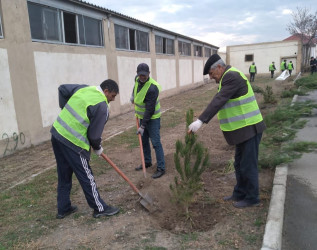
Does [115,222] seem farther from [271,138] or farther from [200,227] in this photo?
[271,138]

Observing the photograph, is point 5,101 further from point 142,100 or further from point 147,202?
point 147,202

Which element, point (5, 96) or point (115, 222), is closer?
point (115, 222)

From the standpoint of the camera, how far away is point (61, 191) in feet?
11.2

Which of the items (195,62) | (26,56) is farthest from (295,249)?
(195,62)

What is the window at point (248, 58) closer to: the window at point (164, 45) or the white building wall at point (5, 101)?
the window at point (164, 45)

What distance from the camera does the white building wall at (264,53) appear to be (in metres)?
32.6

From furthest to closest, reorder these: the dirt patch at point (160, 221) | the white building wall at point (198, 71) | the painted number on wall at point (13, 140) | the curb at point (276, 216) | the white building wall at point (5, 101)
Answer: the white building wall at point (198, 71)
the painted number on wall at point (13, 140)
the white building wall at point (5, 101)
the dirt patch at point (160, 221)
the curb at point (276, 216)

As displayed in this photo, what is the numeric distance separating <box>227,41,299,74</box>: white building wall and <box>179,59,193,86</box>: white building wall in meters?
15.2

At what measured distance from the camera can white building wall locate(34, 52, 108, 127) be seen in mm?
7266

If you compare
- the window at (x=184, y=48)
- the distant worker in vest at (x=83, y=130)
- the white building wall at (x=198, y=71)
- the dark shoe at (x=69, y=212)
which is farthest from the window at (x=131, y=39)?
the white building wall at (x=198, y=71)

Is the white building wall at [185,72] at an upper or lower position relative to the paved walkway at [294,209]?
upper

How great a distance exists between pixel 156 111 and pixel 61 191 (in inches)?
78.1

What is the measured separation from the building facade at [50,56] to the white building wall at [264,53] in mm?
25172

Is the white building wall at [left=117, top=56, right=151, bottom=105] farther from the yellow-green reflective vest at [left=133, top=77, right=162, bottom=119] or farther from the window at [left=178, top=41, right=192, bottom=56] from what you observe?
the window at [left=178, top=41, right=192, bottom=56]
